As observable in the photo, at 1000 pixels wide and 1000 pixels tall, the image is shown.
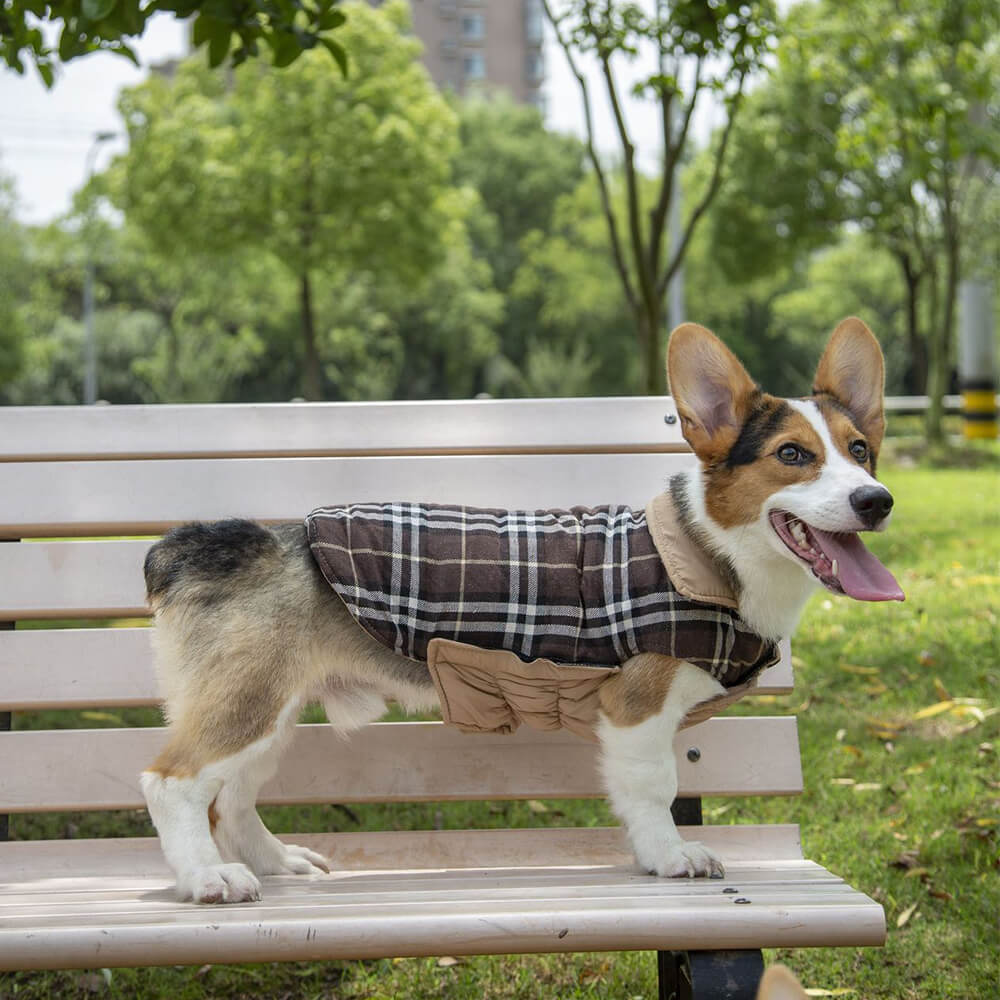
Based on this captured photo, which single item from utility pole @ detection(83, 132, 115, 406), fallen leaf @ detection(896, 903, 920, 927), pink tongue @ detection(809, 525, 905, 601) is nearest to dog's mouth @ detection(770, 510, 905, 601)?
pink tongue @ detection(809, 525, 905, 601)

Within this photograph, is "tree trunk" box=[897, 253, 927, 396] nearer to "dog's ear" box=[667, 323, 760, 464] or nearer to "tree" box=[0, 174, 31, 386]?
"dog's ear" box=[667, 323, 760, 464]

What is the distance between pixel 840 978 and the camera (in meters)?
2.99

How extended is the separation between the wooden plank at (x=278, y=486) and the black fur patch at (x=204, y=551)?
0.42 meters

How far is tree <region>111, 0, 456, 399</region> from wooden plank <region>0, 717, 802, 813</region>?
1939 centimetres

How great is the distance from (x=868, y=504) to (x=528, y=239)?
46.4m

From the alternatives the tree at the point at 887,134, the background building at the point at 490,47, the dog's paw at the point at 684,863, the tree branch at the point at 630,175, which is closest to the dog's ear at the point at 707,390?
the dog's paw at the point at 684,863

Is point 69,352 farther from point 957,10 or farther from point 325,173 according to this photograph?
point 957,10

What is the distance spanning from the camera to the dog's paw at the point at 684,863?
247 cm

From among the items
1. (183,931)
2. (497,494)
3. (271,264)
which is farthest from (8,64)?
(271,264)

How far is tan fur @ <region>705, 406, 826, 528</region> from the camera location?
2.47 metres

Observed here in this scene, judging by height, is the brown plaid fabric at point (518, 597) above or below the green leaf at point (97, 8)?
below

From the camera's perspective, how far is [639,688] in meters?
2.55

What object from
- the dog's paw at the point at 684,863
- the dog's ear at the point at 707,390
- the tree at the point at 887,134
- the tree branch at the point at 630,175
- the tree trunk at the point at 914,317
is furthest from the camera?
the tree trunk at the point at 914,317

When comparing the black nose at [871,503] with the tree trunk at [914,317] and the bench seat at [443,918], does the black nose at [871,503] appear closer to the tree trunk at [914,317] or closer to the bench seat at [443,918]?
the bench seat at [443,918]
